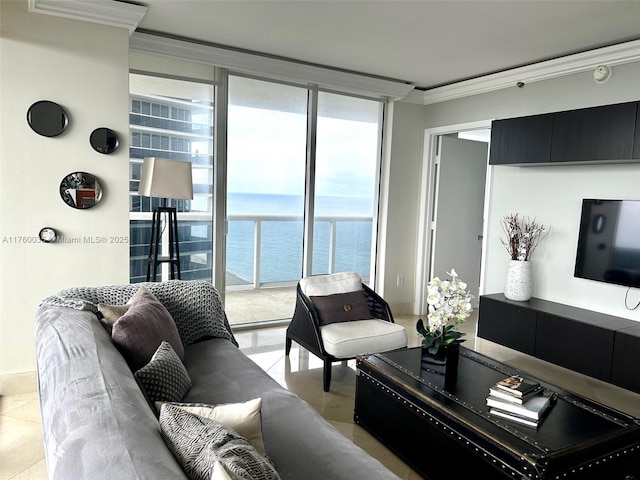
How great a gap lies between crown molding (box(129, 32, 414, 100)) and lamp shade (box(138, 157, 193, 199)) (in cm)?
109

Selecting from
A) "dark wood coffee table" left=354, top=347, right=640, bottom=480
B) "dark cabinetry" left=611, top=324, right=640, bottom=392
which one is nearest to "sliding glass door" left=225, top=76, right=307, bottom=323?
"dark wood coffee table" left=354, top=347, right=640, bottom=480

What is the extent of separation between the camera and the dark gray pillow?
359cm

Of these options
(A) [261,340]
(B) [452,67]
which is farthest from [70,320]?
(B) [452,67]

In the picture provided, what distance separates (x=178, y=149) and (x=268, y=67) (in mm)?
1101

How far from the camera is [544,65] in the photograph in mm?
4082

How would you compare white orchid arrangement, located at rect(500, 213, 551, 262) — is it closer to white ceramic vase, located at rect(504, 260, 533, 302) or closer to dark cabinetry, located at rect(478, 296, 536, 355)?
white ceramic vase, located at rect(504, 260, 533, 302)

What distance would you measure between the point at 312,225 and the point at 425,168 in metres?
1.54

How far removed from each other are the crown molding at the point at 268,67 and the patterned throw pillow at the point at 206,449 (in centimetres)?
333

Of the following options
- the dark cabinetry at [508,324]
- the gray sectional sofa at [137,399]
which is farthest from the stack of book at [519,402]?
the dark cabinetry at [508,324]

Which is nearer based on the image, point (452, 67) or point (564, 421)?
point (564, 421)

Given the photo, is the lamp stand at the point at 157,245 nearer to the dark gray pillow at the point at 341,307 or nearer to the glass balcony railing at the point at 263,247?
the glass balcony railing at the point at 263,247

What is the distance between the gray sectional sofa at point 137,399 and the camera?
1118 millimetres

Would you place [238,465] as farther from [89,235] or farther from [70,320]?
[89,235]

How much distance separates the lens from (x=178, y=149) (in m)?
4.19
